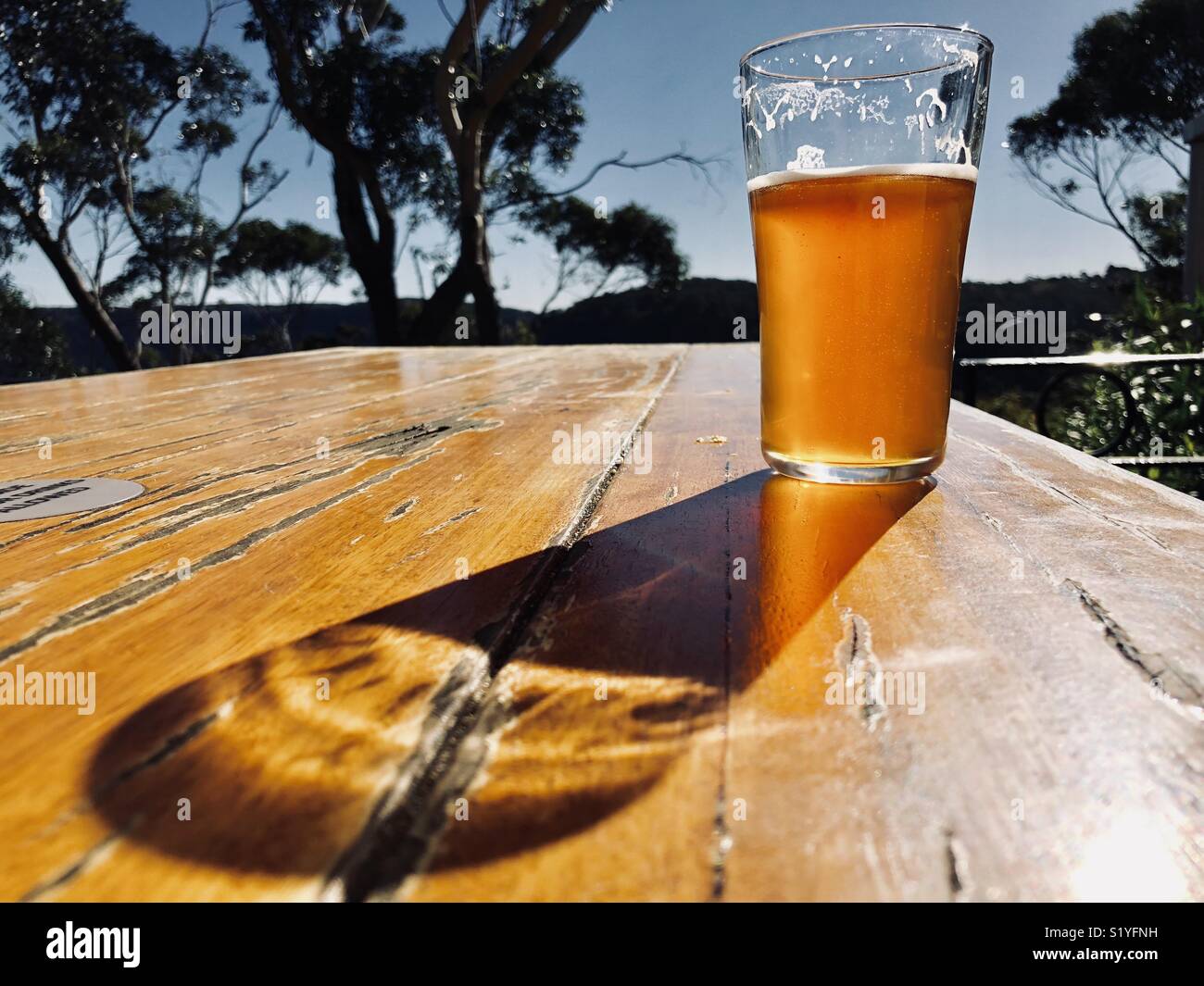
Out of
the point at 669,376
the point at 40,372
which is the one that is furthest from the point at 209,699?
the point at 40,372

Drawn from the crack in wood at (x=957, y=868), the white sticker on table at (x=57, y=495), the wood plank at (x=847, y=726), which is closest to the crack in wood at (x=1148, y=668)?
the wood plank at (x=847, y=726)

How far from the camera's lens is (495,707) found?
0.28 m

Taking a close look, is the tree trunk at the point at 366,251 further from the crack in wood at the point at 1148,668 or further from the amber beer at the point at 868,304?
the crack in wood at the point at 1148,668

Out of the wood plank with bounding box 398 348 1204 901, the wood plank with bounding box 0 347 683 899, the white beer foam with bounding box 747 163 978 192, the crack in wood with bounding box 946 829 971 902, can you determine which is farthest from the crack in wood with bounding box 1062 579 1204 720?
the white beer foam with bounding box 747 163 978 192

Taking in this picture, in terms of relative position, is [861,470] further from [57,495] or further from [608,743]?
[57,495]

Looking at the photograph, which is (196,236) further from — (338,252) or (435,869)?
(435,869)

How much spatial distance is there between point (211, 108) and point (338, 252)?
5.23 m

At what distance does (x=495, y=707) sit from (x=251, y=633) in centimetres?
13

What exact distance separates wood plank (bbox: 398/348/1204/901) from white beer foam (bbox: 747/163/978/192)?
0.26 meters

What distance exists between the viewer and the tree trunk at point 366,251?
11.4 m

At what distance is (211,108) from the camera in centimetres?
1412

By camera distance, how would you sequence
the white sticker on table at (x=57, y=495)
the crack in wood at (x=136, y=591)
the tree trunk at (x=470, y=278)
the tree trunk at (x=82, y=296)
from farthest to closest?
the tree trunk at (x=82, y=296), the tree trunk at (x=470, y=278), the white sticker on table at (x=57, y=495), the crack in wood at (x=136, y=591)

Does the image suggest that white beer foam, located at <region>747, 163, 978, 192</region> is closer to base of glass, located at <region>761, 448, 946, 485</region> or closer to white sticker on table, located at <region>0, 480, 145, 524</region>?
base of glass, located at <region>761, 448, 946, 485</region>

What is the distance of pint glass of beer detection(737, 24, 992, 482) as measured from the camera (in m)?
0.61
